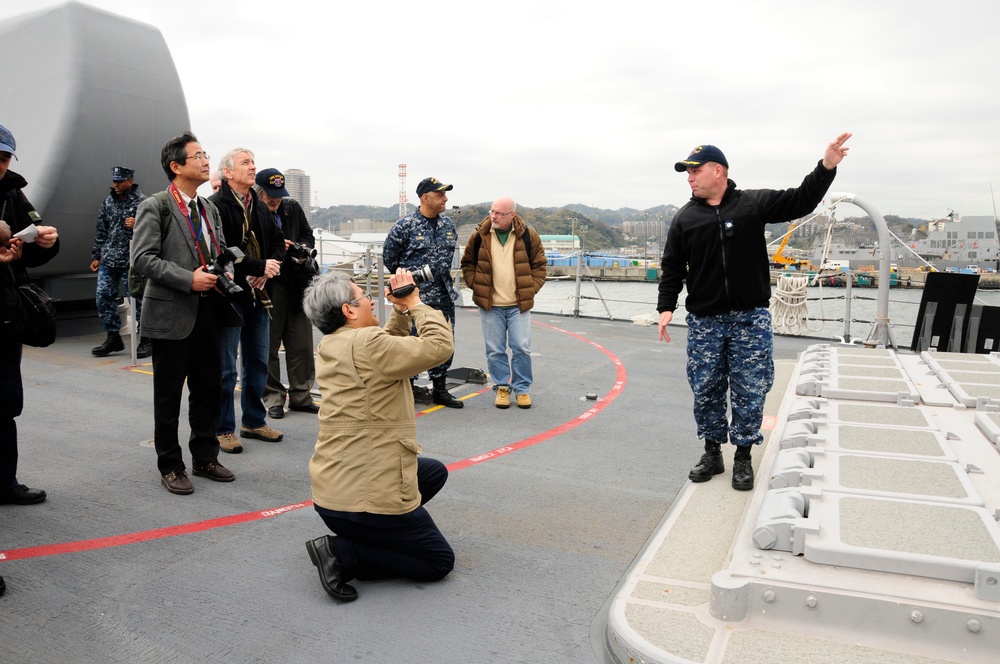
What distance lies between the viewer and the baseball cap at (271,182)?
17.9 feet

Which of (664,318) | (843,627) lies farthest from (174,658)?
(664,318)

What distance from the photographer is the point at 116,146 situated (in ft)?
28.2

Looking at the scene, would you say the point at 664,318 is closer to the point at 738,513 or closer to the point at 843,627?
the point at 738,513

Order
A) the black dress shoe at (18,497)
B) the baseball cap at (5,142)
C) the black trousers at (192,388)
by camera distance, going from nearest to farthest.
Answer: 1. the baseball cap at (5,142)
2. the black dress shoe at (18,497)
3. the black trousers at (192,388)

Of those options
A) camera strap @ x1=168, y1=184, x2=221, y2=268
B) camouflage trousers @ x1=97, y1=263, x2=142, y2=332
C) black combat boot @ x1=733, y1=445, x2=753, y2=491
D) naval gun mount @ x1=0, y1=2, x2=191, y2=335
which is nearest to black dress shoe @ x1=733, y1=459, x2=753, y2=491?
black combat boot @ x1=733, y1=445, x2=753, y2=491

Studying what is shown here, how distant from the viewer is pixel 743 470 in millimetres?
3963

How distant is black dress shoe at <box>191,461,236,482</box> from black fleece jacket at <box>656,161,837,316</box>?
2754 mm

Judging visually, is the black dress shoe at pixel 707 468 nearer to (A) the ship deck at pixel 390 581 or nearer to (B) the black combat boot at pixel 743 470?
(A) the ship deck at pixel 390 581

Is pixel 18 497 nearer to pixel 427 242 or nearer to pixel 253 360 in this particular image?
pixel 253 360

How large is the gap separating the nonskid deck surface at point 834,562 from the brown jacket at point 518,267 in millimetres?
2519

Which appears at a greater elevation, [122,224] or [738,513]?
[122,224]

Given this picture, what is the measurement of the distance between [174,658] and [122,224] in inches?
254

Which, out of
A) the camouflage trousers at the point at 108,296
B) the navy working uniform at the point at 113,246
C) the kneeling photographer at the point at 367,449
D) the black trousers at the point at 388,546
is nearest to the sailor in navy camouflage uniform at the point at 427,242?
the kneeling photographer at the point at 367,449

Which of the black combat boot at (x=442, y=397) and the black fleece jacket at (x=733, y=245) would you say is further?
the black combat boot at (x=442, y=397)
